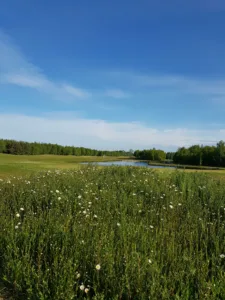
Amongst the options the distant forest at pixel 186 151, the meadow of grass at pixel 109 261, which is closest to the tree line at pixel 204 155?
the distant forest at pixel 186 151

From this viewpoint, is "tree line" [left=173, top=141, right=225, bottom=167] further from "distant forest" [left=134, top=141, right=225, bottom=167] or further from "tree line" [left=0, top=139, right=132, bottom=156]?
"tree line" [left=0, top=139, right=132, bottom=156]

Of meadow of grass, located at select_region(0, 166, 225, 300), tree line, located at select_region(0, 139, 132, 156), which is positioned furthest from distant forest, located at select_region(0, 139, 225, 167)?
meadow of grass, located at select_region(0, 166, 225, 300)

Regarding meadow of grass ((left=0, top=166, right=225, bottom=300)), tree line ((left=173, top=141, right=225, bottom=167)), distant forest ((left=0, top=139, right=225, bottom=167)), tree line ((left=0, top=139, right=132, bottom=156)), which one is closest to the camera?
meadow of grass ((left=0, top=166, right=225, bottom=300))

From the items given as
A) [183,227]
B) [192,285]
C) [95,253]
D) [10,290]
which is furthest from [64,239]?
[183,227]

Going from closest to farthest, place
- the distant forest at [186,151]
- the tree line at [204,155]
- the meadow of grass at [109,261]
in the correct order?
the meadow of grass at [109,261] → the tree line at [204,155] → the distant forest at [186,151]

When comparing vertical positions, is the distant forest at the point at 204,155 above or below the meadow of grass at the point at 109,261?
above

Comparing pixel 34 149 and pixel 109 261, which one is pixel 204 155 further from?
pixel 109 261

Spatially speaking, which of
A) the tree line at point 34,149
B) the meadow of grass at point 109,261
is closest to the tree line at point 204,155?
the tree line at point 34,149

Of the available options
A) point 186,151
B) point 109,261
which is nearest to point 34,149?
point 186,151

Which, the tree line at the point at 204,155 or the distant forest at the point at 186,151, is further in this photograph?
the distant forest at the point at 186,151

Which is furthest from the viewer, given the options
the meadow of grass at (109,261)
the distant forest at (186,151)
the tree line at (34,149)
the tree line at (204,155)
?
the tree line at (34,149)

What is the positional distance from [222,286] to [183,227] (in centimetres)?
183

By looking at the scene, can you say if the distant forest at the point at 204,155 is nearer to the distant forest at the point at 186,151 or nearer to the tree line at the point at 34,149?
the distant forest at the point at 186,151

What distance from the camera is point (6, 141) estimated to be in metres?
90.9
